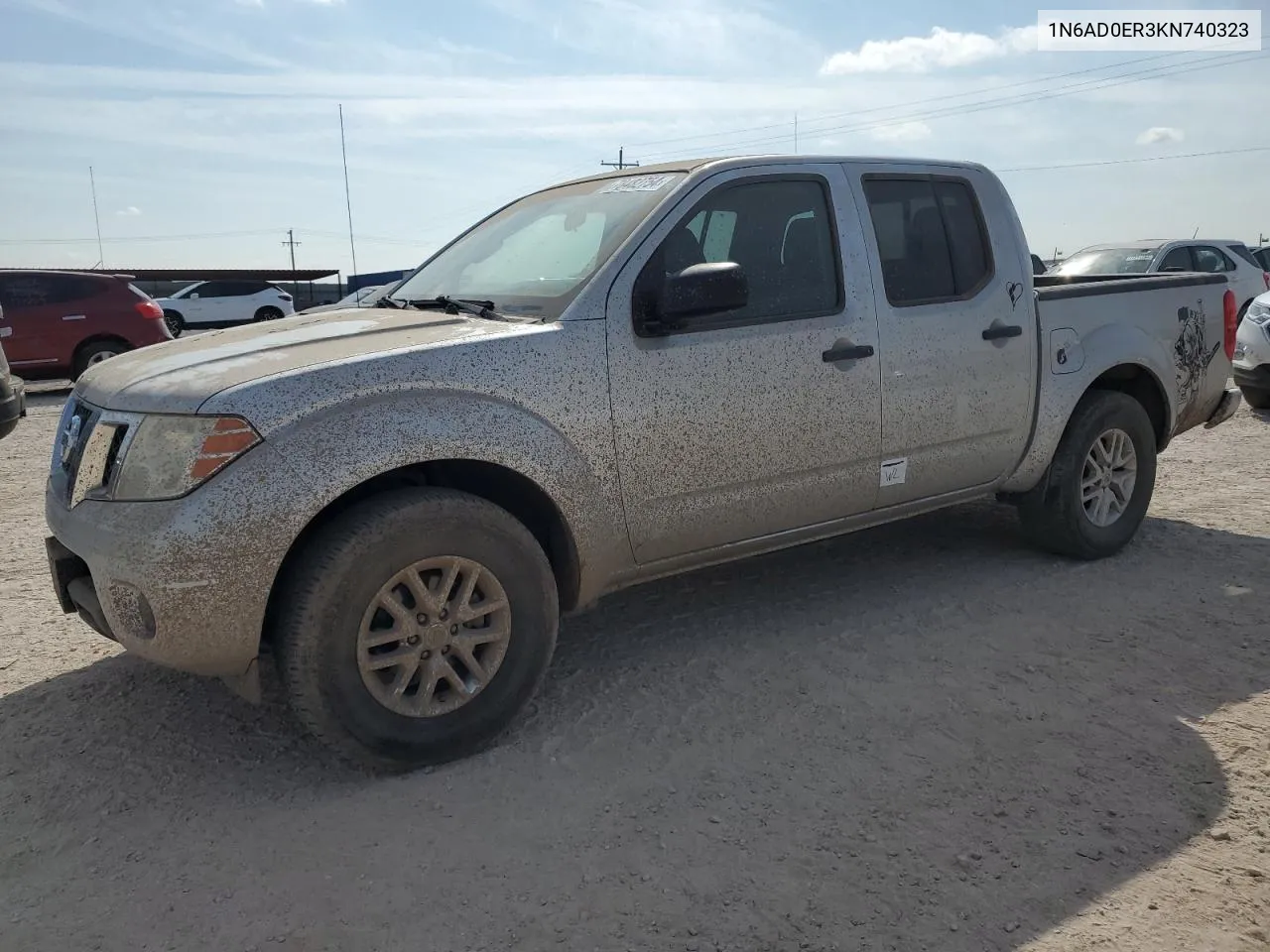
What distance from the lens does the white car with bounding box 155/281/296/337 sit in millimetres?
24766

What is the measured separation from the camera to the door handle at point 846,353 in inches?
158

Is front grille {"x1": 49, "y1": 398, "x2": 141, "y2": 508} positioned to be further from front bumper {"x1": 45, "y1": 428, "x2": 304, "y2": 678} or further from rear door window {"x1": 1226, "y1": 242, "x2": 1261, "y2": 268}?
rear door window {"x1": 1226, "y1": 242, "x2": 1261, "y2": 268}

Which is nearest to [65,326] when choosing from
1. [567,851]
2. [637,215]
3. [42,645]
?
[42,645]

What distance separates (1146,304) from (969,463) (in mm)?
1539

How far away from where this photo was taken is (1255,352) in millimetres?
9578

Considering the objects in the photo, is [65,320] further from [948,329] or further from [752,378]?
[948,329]

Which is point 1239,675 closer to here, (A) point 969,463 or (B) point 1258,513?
(A) point 969,463

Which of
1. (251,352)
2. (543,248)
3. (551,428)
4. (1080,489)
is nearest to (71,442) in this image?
(251,352)

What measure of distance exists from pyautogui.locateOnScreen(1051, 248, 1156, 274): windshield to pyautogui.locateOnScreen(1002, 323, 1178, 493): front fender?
8.49 m

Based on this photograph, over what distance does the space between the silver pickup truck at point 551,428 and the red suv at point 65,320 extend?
10583 millimetres

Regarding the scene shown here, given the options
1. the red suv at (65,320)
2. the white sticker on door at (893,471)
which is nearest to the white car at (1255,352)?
the white sticker on door at (893,471)

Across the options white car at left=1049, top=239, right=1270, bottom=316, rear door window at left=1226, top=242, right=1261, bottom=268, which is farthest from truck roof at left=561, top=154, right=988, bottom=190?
rear door window at left=1226, top=242, right=1261, bottom=268

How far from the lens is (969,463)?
459cm

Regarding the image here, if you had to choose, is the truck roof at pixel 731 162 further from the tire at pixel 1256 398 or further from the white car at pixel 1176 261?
the white car at pixel 1176 261
